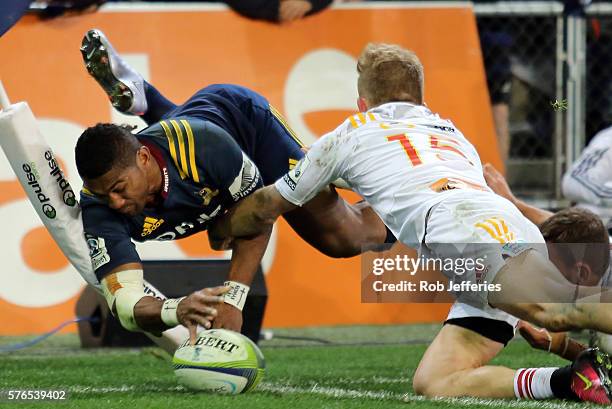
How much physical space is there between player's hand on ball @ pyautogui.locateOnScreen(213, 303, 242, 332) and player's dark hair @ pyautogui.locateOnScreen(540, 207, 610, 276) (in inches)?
54.6

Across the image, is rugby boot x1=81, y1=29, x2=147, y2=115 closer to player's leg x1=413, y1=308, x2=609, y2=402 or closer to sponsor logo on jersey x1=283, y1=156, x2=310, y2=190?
sponsor logo on jersey x1=283, y1=156, x2=310, y2=190

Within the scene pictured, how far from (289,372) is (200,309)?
4.33 feet

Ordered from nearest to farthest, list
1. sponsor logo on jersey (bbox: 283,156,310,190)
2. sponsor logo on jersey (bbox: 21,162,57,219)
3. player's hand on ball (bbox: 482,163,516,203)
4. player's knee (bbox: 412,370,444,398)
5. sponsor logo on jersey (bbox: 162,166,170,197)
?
player's knee (bbox: 412,370,444,398)
sponsor logo on jersey (bbox: 283,156,310,190)
sponsor logo on jersey (bbox: 162,166,170,197)
sponsor logo on jersey (bbox: 21,162,57,219)
player's hand on ball (bbox: 482,163,516,203)

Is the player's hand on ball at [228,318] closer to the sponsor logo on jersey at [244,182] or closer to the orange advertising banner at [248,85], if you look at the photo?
the sponsor logo on jersey at [244,182]

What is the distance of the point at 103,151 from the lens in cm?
488

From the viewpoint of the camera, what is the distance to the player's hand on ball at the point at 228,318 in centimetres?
495

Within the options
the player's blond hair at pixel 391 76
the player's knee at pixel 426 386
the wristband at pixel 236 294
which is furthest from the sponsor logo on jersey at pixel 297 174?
the player's knee at pixel 426 386

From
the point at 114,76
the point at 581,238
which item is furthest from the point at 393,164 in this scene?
the point at 114,76

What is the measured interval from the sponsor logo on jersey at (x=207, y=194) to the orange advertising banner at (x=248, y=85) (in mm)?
2499

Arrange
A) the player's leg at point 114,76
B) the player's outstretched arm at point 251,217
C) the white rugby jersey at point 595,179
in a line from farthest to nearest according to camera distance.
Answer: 1. the white rugby jersey at point 595,179
2. the player's leg at point 114,76
3. the player's outstretched arm at point 251,217

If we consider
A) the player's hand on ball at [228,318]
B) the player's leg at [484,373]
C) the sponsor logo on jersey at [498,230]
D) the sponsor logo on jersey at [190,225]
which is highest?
the sponsor logo on jersey at [498,230]

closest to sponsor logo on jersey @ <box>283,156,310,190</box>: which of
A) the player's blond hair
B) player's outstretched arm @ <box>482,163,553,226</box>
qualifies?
the player's blond hair

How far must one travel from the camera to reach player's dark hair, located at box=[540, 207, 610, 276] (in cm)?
513

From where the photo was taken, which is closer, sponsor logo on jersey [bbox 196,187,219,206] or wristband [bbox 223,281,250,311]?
wristband [bbox 223,281,250,311]
